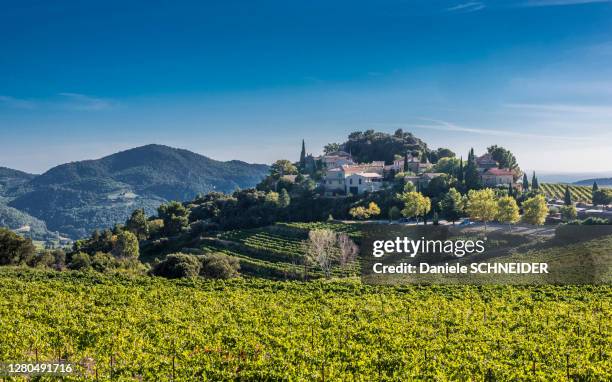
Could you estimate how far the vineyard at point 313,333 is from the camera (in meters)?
16.0

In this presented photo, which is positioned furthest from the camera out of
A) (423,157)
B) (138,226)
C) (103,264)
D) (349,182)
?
(423,157)

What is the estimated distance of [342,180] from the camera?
3848 inches

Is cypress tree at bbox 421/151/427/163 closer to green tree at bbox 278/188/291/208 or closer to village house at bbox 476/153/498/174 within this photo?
village house at bbox 476/153/498/174

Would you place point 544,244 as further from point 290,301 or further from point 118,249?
point 118,249

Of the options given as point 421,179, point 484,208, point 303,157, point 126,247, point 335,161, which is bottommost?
point 126,247

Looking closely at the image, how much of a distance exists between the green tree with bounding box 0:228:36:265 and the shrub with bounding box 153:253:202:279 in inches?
805

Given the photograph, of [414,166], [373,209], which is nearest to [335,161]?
[414,166]

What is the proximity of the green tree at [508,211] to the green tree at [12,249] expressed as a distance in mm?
59376

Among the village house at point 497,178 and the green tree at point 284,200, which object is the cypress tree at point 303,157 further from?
the village house at point 497,178

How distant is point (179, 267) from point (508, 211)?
42.6m

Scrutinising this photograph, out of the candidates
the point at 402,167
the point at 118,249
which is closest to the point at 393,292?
the point at 118,249

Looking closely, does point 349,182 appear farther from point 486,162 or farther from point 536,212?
point 536,212

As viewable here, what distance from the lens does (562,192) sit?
95688mm

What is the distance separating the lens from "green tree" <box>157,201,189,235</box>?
89.9m
